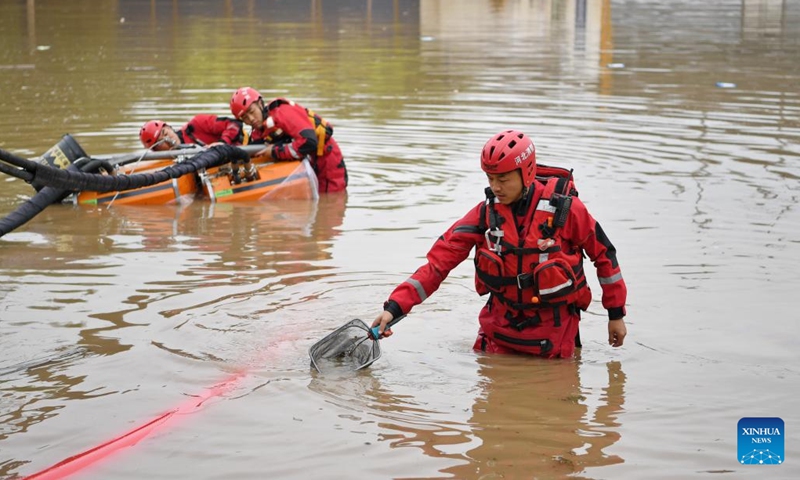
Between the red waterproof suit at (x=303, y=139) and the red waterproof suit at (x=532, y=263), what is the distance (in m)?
5.28

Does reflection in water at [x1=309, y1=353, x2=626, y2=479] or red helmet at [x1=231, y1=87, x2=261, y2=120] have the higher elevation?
red helmet at [x1=231, y1=87, x2=261, y2=120]

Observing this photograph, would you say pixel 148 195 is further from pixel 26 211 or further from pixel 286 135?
pixel 26 211

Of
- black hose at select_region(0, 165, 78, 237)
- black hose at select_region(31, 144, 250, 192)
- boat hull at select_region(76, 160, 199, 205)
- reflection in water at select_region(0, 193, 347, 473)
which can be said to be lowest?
reflection in water at select_region(0, 193, 347, 473)

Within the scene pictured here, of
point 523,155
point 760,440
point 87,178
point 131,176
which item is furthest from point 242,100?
point 760,440

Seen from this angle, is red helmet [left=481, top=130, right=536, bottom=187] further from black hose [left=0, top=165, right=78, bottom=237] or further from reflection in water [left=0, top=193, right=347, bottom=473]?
black hose [left=0, top=165, right=78, bottom=237]

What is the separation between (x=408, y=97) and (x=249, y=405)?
42.0ft

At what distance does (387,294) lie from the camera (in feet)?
26.3

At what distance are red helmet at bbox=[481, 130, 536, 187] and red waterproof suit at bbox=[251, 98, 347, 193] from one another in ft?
18.0

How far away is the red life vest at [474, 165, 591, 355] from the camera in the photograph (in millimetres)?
5852

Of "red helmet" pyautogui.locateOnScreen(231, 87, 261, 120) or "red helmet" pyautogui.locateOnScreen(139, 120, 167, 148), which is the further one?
"red helmet" pyautogui.locateOnScreen(139, 120, 167, 148)

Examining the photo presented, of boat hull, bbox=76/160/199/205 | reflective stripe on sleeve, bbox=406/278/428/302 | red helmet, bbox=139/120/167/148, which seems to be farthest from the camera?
red helmet, bbox=139/120/167/148

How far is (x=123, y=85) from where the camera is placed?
63.1 ft

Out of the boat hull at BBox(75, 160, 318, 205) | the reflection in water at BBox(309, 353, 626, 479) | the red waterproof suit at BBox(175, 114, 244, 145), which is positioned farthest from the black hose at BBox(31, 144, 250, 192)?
the reflection in water at BBox(309, 353, 626, 479)

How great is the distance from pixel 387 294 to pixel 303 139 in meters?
3.48
